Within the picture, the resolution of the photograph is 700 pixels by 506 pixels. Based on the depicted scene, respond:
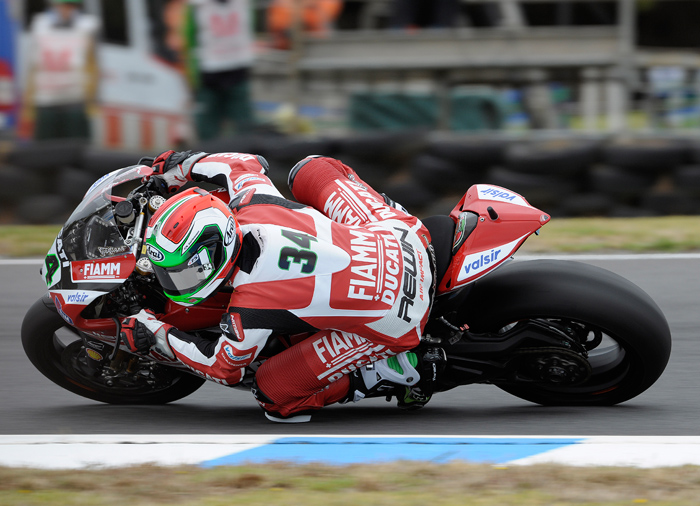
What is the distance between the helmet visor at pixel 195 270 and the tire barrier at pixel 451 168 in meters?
4.53

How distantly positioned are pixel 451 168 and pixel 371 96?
1.29 m

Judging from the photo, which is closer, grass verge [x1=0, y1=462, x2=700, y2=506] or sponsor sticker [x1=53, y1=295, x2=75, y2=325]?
grass verge [x1=0, y1=462, x2=700, y2=506]

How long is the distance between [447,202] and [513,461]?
15.4ft

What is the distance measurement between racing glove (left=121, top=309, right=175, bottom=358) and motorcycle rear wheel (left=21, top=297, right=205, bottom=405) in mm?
462

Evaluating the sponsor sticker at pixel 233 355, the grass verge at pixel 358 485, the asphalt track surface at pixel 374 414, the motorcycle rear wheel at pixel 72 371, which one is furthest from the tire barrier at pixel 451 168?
the grass verge at pixel 358 485

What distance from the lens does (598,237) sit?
676 centimetres

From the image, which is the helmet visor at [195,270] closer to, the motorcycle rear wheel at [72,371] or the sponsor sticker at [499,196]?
the motorcycle rear wheel at [72,371]

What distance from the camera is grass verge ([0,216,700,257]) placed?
6559 mm

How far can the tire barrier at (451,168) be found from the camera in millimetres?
7469

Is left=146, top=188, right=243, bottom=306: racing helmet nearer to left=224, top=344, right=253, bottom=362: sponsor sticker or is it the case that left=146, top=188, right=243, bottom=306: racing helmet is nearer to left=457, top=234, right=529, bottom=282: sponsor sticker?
left=224, top=344, right=253, bottom=362: sponsor sticker

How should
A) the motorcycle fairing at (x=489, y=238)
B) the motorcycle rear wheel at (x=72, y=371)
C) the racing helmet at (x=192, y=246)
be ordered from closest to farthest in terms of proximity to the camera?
the racing helmet at (x=192, y=246) → the motorcycle fairing at (x=489, y=238) → the motorcycle rear wheel at (x=72, y=371)

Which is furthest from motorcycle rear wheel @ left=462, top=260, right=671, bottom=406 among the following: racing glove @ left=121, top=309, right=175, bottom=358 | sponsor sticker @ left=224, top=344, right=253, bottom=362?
racing glove @ left=121, top=309, right=175, bottom=358

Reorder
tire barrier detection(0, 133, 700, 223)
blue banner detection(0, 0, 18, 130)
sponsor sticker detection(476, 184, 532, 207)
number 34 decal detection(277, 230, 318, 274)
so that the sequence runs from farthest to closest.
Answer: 1. blue banner detection(0, 0, 18, 130)
2. tire barrier detection(0, 133, 700, 223)
3. sponsor sticker detection(476, 184, 532, 207)
4. number 34 decal detection(277, 230, 318, 274)

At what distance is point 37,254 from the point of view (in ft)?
22.3
